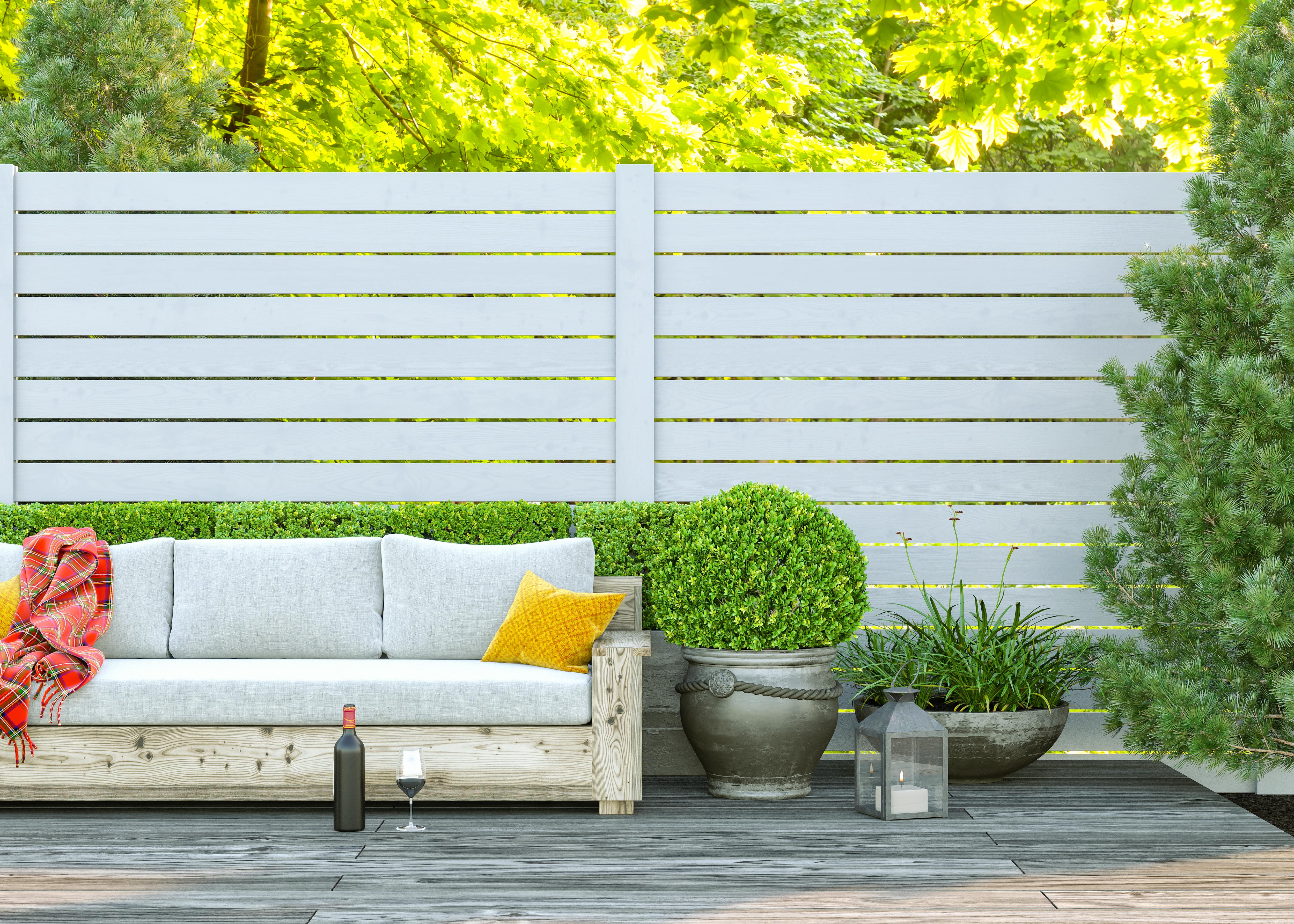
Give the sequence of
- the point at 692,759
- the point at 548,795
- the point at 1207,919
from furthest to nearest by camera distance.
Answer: the point at 692,759 → the point at 548,795 → the point at 1207,919

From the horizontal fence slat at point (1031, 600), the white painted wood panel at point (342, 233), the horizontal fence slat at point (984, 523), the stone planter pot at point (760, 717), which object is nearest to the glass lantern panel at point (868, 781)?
the stone planter pot at point (760, 717)

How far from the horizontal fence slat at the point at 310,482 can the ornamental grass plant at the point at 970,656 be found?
3.69 ft

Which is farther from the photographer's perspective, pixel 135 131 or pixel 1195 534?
pixel 135 131

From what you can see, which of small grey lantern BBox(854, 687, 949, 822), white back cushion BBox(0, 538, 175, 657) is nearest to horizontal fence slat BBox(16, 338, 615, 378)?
white back cushion BBox(0, 538, 175, 657)

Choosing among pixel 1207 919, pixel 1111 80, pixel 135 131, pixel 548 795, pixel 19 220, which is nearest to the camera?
pixel 1207 919

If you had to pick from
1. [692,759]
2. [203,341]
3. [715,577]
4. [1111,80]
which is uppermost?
[1111,80]

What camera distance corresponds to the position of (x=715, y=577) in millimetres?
3463

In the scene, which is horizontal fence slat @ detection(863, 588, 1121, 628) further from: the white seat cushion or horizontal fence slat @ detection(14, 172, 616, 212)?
horizontal fence slat @ detection(14, 172, 616, 212)

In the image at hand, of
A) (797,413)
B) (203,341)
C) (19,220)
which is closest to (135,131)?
(19,220)

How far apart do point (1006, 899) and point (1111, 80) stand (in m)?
4.93

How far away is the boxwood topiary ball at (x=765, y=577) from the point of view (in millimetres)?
3422

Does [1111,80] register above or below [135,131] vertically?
above

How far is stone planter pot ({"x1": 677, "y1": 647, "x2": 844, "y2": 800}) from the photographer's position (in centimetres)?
343

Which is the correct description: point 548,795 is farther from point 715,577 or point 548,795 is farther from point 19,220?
point 19,220
